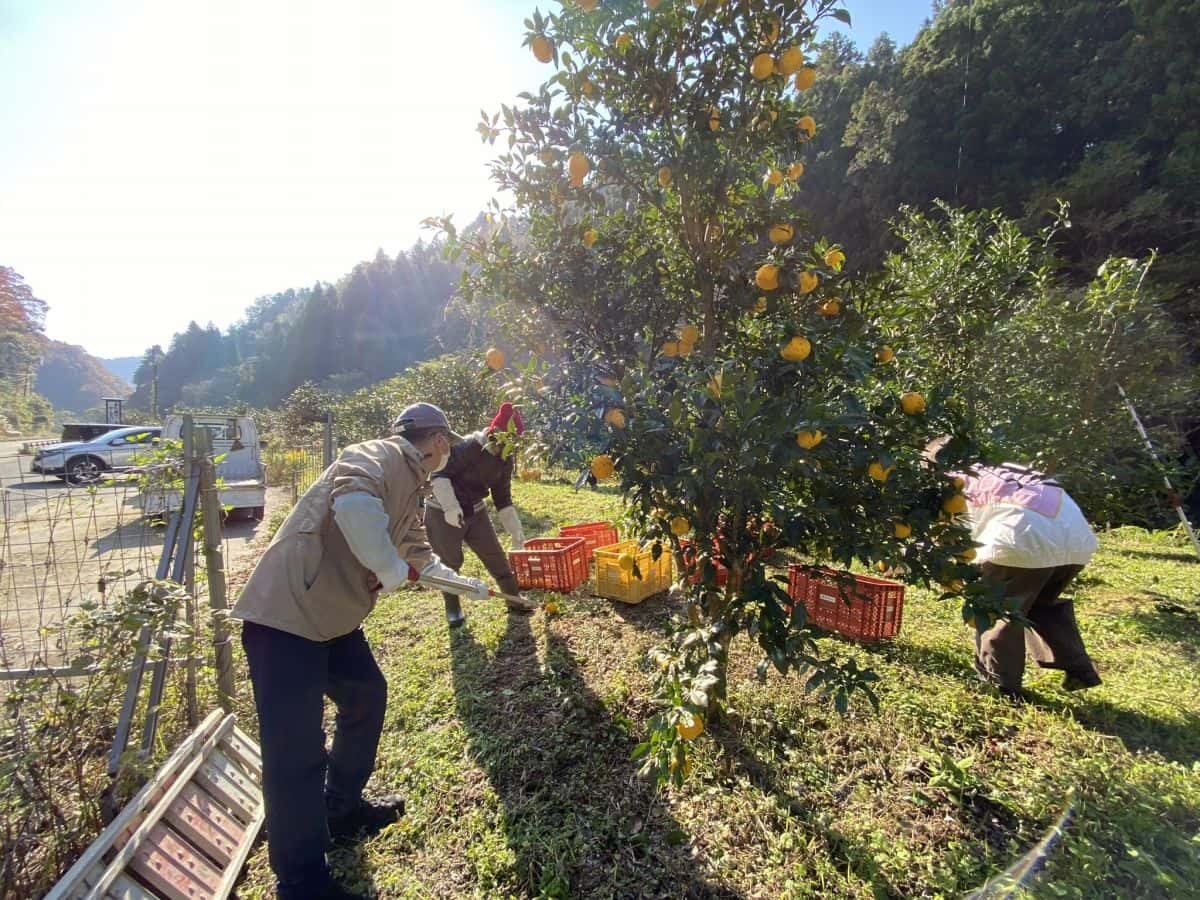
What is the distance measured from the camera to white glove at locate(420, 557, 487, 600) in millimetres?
2668

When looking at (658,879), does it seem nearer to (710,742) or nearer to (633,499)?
(710,742)

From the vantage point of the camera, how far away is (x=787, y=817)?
216 centimetres

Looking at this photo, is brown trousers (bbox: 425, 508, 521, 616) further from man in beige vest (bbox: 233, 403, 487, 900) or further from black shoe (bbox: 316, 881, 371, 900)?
black shoe (bbox: 316, 881, 371, 900)

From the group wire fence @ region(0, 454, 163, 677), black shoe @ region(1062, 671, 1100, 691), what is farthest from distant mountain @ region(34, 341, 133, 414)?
black shoe @ region(1062, 671, 1100, 691)

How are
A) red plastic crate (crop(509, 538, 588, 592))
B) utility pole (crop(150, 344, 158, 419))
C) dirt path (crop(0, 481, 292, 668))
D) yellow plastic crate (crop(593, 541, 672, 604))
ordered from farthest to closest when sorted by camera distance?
1. utility pole (crop(150, 344, 158, 419))
2. red plastic crate (crop(509, 538, 588, 592))
3. yellow plastic crate (crop(593, 541, 672, 604))
4. dirt path (crop(0, 481, 292, 668))

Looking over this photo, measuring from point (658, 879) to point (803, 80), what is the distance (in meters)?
3.04

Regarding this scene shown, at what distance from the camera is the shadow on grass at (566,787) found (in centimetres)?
198

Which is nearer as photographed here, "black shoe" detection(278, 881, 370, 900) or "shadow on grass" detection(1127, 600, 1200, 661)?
"black shoe" detection(278, 881, 370, 900)

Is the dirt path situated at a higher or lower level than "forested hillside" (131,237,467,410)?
lower

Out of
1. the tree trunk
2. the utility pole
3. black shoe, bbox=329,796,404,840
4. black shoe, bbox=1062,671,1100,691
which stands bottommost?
black shoe, bbox=329,796,404,840

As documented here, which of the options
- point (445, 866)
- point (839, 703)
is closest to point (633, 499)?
point (839, 703)

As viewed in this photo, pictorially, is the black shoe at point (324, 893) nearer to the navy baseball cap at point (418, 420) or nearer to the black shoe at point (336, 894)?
the black shoe at point (336, 894)

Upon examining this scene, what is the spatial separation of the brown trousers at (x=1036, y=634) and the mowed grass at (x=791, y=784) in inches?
5.4

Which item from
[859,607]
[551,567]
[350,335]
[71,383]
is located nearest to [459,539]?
[551,567]
